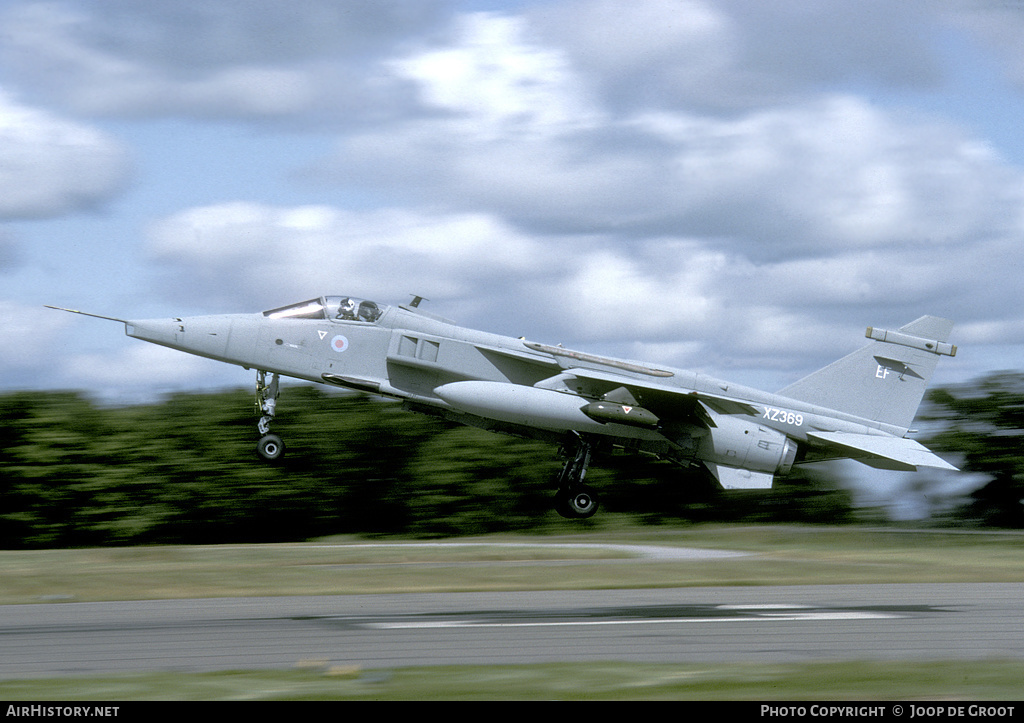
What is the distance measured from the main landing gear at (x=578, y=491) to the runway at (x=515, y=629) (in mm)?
6173

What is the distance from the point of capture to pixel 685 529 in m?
26.2

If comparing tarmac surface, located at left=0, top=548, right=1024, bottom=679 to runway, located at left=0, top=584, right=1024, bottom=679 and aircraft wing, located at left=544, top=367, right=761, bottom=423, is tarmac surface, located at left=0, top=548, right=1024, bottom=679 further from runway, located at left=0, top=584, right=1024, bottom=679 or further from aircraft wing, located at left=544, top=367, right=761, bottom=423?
aircraft wing, located at left=544, top=367, right=761, bottom=423

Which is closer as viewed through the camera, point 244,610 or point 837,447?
point 244,610

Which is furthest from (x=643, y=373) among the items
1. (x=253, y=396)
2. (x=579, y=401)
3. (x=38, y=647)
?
(x=38, y=647)

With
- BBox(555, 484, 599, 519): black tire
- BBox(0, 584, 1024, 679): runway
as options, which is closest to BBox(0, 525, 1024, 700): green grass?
BBox(0, 584, 1024, 679): runway

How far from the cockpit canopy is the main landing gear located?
4878 millimetres

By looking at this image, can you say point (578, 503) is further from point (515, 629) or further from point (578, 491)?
point (515, 629)

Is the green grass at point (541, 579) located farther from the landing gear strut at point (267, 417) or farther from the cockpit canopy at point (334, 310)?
the cockpit canopy at point (334, 310)

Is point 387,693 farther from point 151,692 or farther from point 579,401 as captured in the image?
point 579,401

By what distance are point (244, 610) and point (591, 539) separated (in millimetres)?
11663

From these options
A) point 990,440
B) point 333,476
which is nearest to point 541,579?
point 333,476

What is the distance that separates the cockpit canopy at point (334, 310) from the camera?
21172mm

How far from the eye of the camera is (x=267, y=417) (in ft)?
69.9

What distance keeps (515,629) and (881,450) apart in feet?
40.2
